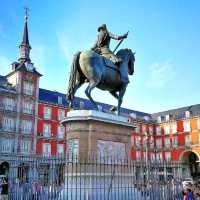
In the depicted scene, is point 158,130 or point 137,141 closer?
point 137,141

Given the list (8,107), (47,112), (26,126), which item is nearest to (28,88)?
(8,107)

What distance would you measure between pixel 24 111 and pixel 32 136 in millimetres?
3840

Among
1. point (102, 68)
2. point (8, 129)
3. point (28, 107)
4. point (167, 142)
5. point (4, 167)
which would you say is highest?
point (28, 107)

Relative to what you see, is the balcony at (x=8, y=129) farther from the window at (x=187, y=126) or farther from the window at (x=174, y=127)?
the window at (x=187, y=126)

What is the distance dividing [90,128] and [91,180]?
1670 mm

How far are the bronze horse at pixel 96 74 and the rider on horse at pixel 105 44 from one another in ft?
1.02

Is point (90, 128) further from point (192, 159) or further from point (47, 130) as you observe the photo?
point (192, 159)

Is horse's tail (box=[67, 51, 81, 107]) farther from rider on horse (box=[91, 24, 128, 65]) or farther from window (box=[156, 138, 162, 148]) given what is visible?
window (box=[156, 138, 162, 148])

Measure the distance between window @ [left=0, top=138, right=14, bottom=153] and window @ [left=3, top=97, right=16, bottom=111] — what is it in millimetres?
4516

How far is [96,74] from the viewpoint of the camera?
10688mm

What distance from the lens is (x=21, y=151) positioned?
4328cm

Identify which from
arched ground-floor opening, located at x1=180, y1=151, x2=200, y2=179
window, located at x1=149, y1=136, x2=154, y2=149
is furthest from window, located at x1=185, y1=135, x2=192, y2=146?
window, located at x1=149, y1=136, x2=154, y2=149

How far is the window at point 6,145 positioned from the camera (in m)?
41.8

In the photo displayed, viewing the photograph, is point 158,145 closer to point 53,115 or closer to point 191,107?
point 191,107
